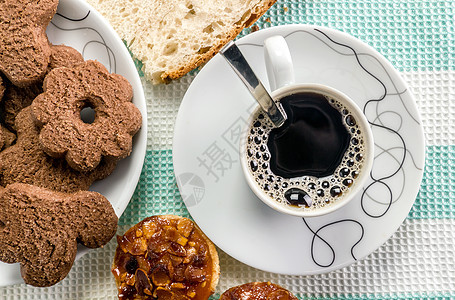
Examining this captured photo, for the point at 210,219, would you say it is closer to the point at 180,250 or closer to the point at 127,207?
the point at 180,250

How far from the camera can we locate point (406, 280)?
4.82ft

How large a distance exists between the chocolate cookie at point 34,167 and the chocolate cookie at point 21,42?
10 cm

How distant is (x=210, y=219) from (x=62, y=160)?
41cm

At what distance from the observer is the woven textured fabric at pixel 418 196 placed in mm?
1465

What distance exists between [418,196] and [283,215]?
43 cm

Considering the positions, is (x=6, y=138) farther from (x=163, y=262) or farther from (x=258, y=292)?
(x=258, y=292)

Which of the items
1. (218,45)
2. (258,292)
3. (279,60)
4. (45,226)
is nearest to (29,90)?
(45,226)

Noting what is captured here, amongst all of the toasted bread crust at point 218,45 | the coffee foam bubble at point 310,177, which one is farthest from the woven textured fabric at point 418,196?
the coffee foam bubble at point 310,177

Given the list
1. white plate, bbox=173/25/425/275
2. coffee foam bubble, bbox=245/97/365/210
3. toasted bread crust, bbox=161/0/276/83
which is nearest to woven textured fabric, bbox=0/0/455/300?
toasted bread crust, bbox=161/0/276/83

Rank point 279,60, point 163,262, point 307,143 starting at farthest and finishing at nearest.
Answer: point 163,262, point 307,143, point 279,60

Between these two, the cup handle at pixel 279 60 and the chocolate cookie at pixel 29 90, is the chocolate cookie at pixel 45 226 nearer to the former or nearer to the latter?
the chocolate cookie at pixel 29 90

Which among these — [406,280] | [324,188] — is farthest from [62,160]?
[406,280]

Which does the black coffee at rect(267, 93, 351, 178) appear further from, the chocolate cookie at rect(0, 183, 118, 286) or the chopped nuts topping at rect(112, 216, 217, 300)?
the chocolate cookie at rect(0, 183, 118, 286)

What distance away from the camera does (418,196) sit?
4.82 ft
